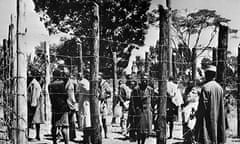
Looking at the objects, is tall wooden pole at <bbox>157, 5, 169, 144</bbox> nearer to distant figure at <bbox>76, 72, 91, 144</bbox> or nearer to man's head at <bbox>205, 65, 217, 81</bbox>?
man's head at <bbox>205, 65, 217, 81</bbox>

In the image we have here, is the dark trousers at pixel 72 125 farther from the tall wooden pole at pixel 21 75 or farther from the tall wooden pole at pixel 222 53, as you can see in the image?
the tall wooden pole at pixel 222 53

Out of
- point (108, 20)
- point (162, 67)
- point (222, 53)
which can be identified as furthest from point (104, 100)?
point (108, 20)

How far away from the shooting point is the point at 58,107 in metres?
7.82

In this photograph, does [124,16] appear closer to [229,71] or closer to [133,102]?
[229,71]

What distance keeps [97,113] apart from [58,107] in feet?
3.27

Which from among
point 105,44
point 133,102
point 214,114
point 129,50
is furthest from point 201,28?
point 214,114

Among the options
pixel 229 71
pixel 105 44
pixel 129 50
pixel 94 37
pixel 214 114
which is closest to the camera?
pixel 214 114

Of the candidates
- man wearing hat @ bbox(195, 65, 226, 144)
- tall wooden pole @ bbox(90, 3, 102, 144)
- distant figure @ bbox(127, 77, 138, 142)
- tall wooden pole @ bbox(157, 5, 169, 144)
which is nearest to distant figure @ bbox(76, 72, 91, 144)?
distant figure @ bbox(127, 77, 138, 142)

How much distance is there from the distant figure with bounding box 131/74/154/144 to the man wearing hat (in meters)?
2.20

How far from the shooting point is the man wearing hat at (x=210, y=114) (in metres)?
6.41

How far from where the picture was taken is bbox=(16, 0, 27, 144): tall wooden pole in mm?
5492

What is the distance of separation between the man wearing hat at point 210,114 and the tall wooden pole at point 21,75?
2.93m

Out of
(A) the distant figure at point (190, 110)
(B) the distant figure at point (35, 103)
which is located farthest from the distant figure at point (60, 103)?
(A) the distant figure at point (190, 110)

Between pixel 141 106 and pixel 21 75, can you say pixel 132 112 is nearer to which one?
pixel 141 106
